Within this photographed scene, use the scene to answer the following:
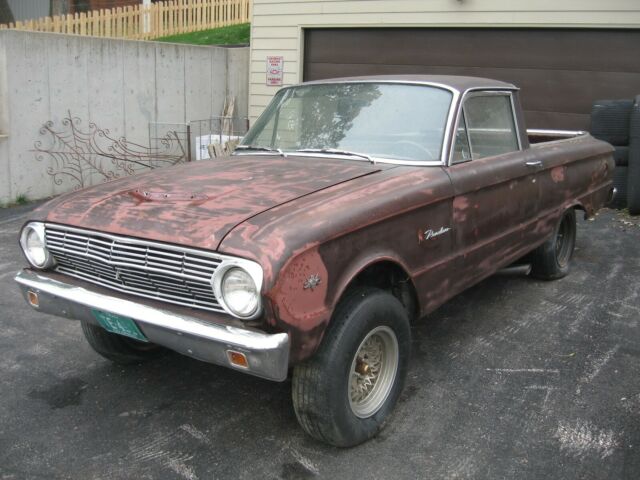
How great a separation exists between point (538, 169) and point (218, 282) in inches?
115

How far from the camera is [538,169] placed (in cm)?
459

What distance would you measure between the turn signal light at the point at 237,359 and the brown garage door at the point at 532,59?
792 cm

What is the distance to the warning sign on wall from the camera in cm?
1112

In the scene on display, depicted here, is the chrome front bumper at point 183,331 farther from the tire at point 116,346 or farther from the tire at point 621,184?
the tire at point 621,184

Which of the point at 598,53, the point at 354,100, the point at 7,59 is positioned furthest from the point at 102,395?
the point at 598,53

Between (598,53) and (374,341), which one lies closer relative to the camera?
(374,341)

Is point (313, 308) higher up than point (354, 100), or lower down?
lower down

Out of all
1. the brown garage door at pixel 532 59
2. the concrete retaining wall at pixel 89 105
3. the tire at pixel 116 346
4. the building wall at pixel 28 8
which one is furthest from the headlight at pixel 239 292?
the building wall at pixel 28 8

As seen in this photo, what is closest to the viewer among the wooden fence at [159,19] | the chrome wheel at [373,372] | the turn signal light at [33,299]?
the chrome wheel at [373,372]

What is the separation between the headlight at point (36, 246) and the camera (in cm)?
324

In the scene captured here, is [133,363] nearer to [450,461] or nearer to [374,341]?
[374,341]

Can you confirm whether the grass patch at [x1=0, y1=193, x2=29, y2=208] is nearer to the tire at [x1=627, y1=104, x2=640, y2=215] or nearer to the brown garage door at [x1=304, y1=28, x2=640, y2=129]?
the brown garage door at [x1=304, y1=28, x2=640, y2=129]

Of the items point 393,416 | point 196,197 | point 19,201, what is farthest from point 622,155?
point 19,201

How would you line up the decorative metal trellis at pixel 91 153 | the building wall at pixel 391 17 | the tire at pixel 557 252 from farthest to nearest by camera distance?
the building wall at pixel 391 17 → the decorative metal trellis at pixel 91 153 → the tire at pixel 557 252
